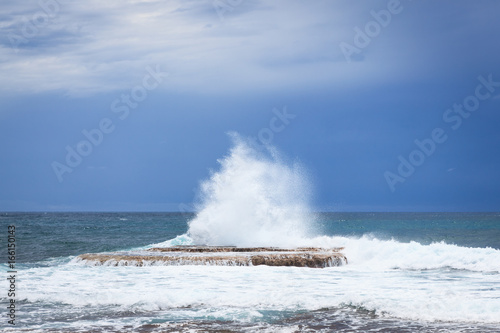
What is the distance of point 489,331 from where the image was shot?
925cm

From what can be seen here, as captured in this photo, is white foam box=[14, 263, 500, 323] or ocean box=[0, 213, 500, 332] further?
white foam box=[14, 263, 500, 323]

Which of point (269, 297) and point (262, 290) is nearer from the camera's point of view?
point (269, 297)

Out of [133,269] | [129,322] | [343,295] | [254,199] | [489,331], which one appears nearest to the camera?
[489,331]

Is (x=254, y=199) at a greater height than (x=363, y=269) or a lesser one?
greater

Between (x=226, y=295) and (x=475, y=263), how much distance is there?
31.6 feet

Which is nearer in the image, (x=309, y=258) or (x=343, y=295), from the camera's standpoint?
(x=343, y=295)

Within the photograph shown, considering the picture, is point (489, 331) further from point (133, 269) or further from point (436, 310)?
point (133, 269)

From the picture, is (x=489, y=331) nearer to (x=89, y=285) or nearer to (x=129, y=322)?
(x=129, y=322)

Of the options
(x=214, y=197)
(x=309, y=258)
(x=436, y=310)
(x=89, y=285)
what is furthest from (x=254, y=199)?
(x=436, y=310)

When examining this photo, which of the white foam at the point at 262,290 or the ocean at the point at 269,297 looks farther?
the white foam at the point at 262,290

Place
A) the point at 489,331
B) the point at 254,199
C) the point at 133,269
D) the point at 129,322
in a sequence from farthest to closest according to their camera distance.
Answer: the point at 254,199 → the point at 133,269 → the point at 129,322 → the point at 489,331

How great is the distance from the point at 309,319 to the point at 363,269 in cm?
763

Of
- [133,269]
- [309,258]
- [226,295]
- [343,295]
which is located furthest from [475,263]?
[133,269]

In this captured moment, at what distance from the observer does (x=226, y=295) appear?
12625 mm
